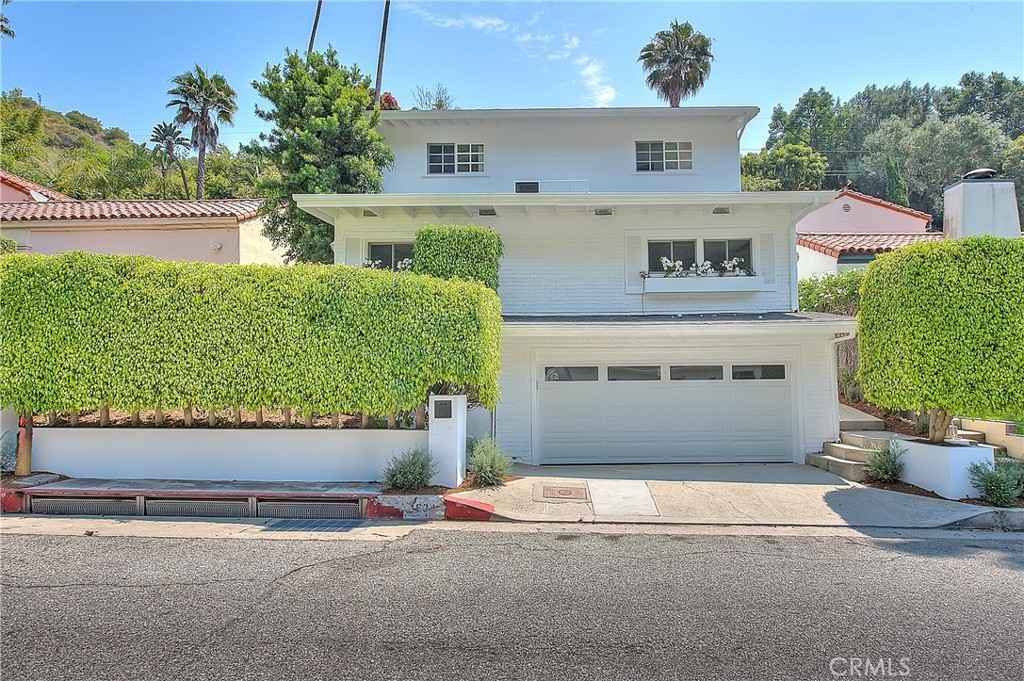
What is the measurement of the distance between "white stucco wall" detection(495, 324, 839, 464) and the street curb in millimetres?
3939

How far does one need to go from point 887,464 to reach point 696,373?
364 cm

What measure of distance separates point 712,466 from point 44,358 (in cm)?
1102

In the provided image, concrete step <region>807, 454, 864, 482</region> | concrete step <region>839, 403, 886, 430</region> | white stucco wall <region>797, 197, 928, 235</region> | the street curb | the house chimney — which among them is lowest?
the street curb

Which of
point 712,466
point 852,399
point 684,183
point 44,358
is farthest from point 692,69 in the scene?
point 44,358

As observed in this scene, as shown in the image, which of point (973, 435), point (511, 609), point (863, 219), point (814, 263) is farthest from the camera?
point (863, 219)

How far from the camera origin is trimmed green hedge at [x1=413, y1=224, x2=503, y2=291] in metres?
11.6

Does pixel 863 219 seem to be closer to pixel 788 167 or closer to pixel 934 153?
pixel 788 167

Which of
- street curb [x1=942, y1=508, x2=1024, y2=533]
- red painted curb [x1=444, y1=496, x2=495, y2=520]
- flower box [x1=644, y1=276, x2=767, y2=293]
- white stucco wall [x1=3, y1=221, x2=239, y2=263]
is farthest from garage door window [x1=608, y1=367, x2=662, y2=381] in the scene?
white stucco wall [x1=3, y1=221, x2=239, y2=263]

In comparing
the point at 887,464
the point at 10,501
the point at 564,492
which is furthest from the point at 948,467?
the point at 10,501

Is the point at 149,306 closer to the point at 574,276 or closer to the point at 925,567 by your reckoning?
the point at 574,276

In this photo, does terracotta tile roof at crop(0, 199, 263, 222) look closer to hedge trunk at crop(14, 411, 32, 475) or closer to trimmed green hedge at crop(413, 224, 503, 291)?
trimmed green hedge at crop(413, 224, 503, 291)

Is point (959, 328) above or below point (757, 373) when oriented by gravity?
above

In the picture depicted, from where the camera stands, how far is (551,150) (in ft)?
51.5

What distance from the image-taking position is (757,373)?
11.9 metres
